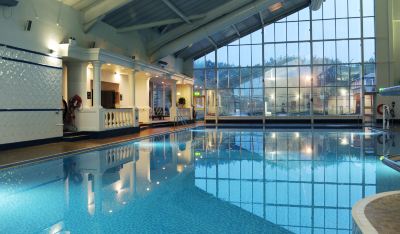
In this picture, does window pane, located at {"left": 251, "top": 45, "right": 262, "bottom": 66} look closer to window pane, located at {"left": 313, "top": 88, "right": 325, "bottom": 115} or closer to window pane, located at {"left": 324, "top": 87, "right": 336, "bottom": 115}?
window pane, located at {"left": 313, "top": 88, "right": 325, "bottom": 115}

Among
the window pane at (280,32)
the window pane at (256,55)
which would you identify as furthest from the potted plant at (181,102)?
the window pane at (280,32)

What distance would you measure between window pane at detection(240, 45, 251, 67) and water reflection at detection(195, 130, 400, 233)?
18112 millimetres

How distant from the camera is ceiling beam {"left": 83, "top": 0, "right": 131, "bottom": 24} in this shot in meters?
13.0

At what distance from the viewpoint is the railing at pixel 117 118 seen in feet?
47.4

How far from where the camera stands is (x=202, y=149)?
11062 mm

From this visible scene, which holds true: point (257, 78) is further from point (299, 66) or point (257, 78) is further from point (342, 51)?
point (342, 51)

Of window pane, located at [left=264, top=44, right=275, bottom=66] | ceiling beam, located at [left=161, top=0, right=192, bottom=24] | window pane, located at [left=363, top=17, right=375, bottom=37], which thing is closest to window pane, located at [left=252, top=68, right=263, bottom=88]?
window pane, located at [left=264, top=44, right=275, bottom=66]

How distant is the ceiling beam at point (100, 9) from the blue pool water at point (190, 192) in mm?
6105

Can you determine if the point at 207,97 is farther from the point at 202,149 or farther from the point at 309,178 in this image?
the point at 309,178

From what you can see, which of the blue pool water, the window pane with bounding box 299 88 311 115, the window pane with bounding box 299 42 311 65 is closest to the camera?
the blue pool water

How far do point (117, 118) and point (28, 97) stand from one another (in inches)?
192

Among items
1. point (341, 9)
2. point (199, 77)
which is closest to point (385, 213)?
point (341, 9)

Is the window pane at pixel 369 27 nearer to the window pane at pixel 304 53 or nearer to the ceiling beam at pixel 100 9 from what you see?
the window pane at pixel 304 53

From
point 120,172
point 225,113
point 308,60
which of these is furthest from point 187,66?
point 120,172
